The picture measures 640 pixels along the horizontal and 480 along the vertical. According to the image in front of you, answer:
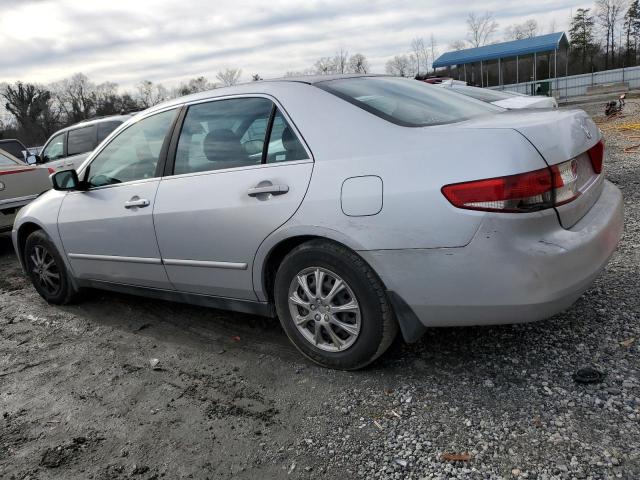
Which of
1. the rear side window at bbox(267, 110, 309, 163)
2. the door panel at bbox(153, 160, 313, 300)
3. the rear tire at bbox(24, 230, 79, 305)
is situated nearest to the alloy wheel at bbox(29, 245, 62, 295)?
the rear tire at bbox(24, 230, 79, 305)

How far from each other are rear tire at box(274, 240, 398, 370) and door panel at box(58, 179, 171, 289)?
1.16 metres

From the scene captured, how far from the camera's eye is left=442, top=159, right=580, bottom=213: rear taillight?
2.33 meters

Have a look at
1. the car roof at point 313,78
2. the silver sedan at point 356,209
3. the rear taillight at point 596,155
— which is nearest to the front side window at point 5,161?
the silver sedan at point 356,209

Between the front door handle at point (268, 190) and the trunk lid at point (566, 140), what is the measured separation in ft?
3.36

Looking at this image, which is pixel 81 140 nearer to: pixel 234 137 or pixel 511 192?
pixel 234 137

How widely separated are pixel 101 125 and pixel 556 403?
9.84 meters

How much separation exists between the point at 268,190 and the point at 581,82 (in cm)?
4250

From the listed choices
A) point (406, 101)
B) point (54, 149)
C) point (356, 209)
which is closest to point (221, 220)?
point (356, 209)

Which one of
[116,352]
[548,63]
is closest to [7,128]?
[548,63]

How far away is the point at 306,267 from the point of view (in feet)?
9.61

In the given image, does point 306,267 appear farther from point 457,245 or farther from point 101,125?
point 101,125

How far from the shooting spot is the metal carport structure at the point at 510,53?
123 feet

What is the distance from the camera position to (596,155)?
9.86ft

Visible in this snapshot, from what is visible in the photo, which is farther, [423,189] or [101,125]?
[101,125]
